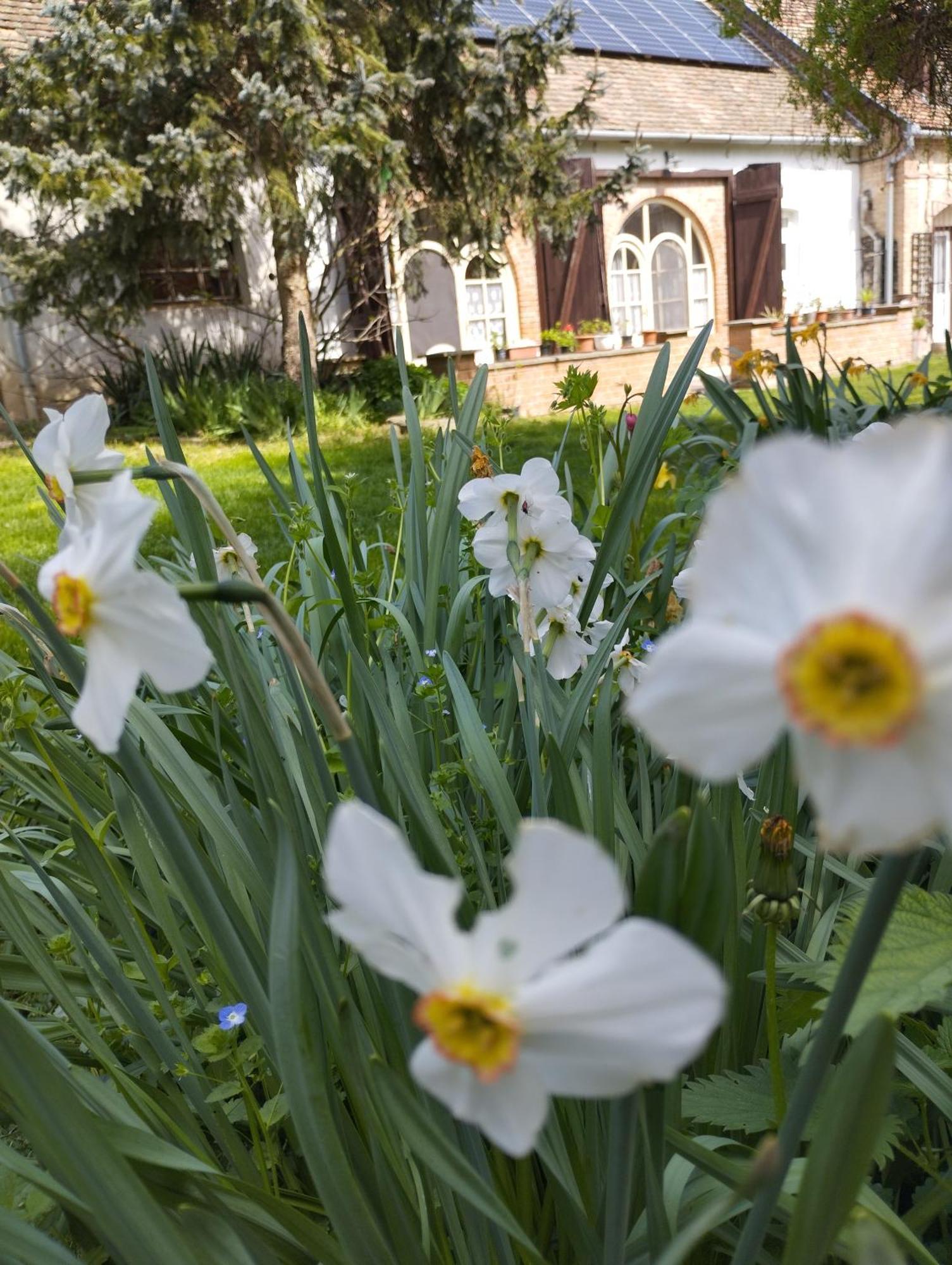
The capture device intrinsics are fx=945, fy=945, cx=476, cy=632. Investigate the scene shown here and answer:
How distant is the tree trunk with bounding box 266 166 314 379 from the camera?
7121 millimetres

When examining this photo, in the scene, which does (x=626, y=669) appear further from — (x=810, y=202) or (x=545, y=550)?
(x=810, y=202)

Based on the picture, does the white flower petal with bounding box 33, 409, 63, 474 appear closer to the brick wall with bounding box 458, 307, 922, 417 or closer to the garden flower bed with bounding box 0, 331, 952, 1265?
the garden flower bed with bounding box 0, 331, 952, 1265

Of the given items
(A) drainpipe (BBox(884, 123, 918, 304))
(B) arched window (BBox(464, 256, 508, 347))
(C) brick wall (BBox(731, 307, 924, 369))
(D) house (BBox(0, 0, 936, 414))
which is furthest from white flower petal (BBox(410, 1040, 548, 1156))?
(A) drainpipe (BBox(884, 123, 918, 304))

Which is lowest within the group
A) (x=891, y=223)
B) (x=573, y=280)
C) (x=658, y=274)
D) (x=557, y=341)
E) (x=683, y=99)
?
(x=557, y=341)

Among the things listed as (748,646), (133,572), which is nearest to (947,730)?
(748,646)

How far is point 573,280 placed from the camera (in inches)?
417

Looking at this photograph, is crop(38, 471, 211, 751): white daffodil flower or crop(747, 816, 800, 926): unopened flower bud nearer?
crop(38, 471, 211, 751): white daffodil flower

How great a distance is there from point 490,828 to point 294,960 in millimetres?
543

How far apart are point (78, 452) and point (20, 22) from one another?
10070 millimetres

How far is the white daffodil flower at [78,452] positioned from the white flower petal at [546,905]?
354 mm

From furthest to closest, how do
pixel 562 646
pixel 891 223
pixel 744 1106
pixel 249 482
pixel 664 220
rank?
pixel 891 223
pixel 664 220
pixel 249 482
pixel 562 646
pixel 744 1106

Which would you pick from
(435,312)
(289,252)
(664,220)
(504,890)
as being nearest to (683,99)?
(664,220)

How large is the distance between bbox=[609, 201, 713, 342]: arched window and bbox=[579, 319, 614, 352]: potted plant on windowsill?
159 cm

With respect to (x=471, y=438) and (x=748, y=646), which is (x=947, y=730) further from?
(x=471, y=438)
